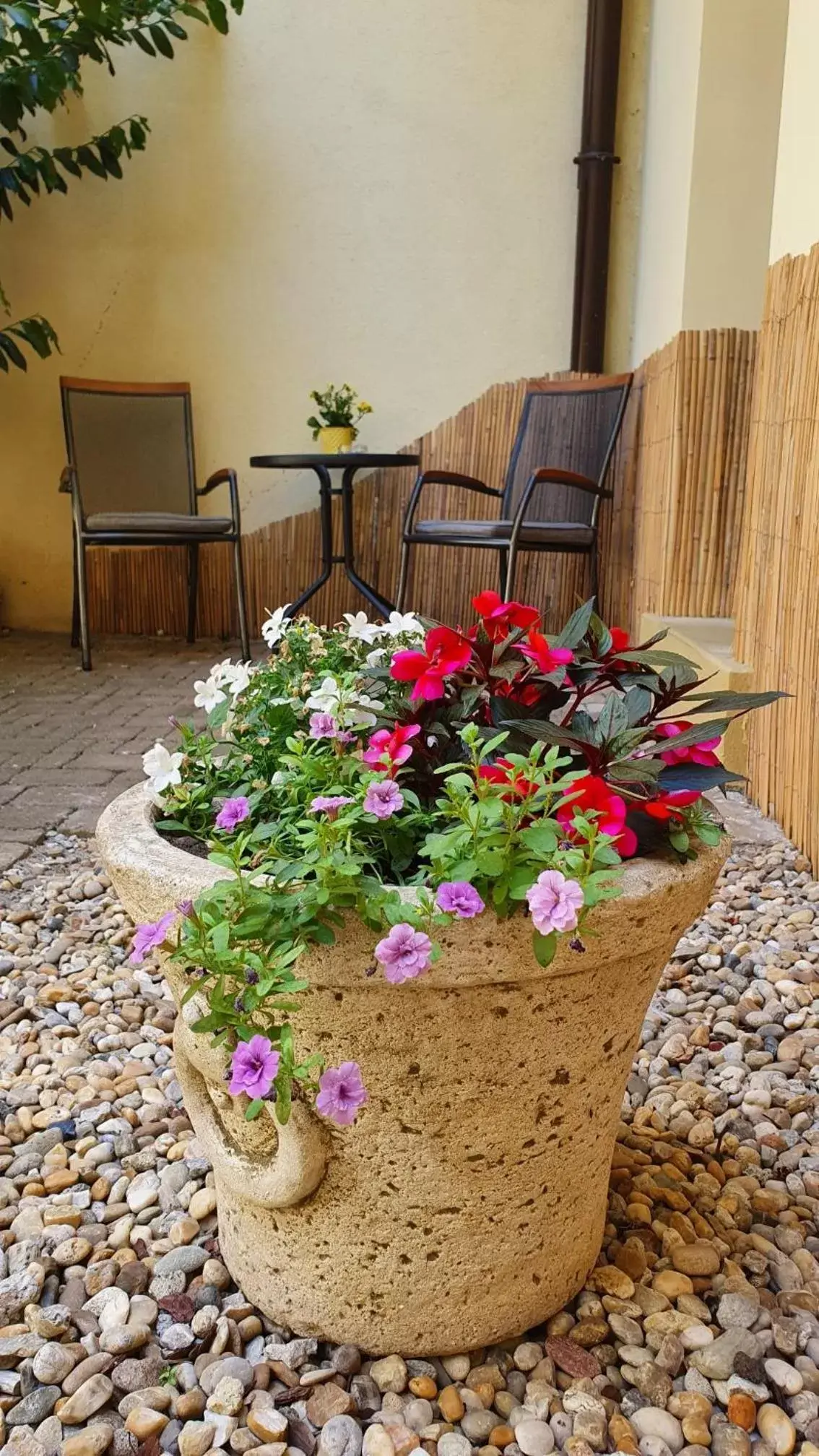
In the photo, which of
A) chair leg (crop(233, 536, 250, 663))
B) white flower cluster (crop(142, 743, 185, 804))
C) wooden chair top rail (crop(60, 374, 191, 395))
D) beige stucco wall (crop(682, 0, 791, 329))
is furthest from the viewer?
wooden chair top rail (crop(60, 374, 191, 395))

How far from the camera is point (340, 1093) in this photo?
0.75m

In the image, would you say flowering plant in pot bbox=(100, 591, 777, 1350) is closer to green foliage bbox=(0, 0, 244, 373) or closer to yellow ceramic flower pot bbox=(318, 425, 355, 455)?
yellow ceramic flower pot bbox=(318, 425, 355, 455)

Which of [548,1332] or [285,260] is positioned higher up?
[285,260]

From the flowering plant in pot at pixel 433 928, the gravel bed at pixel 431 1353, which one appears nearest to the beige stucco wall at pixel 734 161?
the gravel bed at pixel 431 1353

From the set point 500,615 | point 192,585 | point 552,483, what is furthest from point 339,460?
point 500,615

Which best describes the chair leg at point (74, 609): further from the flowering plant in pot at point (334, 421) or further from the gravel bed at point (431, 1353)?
the gravel bed at point (431, 1353)

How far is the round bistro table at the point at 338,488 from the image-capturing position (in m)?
3.94

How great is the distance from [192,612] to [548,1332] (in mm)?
3937

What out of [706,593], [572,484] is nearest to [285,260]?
[572,484]

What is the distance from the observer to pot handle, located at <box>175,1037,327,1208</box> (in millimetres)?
862

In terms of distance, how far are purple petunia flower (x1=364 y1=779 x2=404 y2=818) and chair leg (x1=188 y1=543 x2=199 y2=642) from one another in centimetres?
394

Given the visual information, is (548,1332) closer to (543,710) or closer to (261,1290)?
(261,1290)

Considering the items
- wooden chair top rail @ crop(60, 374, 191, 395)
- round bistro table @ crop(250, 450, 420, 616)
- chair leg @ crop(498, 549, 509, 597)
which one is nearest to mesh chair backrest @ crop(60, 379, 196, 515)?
wooden chair top rail @ crop(60, 374, 191, 395)

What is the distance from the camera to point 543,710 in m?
0.97
